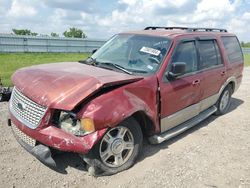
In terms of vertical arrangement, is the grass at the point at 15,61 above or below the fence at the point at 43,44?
below

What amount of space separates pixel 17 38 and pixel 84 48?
6289 millimetres

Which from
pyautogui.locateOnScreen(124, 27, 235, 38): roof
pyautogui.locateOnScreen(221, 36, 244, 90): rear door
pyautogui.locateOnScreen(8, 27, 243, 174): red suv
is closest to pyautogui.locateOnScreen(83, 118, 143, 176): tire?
pyautogui.locateOnScreen(8, 27, 243, 174): red suv

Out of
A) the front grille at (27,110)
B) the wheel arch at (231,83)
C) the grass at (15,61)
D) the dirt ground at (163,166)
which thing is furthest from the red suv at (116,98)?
the grass at (15,61)

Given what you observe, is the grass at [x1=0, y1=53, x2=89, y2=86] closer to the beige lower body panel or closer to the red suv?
the red suv

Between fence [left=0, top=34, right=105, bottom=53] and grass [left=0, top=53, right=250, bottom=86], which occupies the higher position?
fence [left=0, top=34, right=105, bottom=53]

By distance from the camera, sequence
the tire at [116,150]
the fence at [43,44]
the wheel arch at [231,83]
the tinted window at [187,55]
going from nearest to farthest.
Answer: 1. the tire at [116,150]
2. the tinted window at [187,55]
3. the wheel arch at [231,83]
4. the fence at [43,44]

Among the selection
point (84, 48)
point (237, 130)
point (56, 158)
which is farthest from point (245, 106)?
point (84, 48)

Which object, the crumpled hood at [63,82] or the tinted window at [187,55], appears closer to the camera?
the crumpled hood at [63,82]

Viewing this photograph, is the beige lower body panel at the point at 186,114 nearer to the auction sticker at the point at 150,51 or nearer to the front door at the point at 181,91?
the front door at the point at 181,91

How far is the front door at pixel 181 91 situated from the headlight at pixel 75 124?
1442 mm

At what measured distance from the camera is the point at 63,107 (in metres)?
3.35

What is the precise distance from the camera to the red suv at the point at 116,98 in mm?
3449

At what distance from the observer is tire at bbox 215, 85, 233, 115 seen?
672 centimetres

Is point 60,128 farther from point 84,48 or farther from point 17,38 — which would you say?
point 84,48
